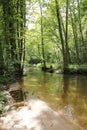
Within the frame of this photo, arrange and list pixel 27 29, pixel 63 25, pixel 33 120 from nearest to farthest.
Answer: pixel 33 120 < pixel 27 29 < pixel 63 25

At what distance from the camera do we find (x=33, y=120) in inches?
207

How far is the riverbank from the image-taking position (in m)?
4.91

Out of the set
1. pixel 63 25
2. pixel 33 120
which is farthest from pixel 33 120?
pixel 63 25

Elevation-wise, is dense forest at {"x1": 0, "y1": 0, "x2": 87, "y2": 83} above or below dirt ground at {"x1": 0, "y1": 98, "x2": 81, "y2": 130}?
above

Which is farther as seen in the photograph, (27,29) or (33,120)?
(27,29)

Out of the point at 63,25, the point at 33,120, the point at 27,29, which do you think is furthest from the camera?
the point at 63,25

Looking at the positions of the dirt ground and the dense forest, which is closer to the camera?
the dirt ground

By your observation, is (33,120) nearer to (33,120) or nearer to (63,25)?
(33,120)

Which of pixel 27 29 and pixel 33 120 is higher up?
pixel 27 29

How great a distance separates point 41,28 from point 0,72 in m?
13.1

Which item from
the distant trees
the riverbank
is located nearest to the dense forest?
the distant trees

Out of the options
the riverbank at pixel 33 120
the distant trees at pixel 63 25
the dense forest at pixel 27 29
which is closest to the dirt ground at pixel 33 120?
the riverbank at pixel 33 120

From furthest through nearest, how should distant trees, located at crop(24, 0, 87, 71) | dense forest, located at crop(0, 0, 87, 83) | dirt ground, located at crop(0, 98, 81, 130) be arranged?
distant trees, located at crop(24, 0, 87, 71), dense forest, located at crop(0, 0, 87, 83), dirt ground, located at crop(0, 98, 81, 130)

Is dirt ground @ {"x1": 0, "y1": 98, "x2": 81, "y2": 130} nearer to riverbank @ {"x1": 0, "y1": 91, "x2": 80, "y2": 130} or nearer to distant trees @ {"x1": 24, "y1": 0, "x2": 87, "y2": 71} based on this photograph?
riverbank @ {"x1": 0, "y1": 91, "x2": 80, "y2": 130}
